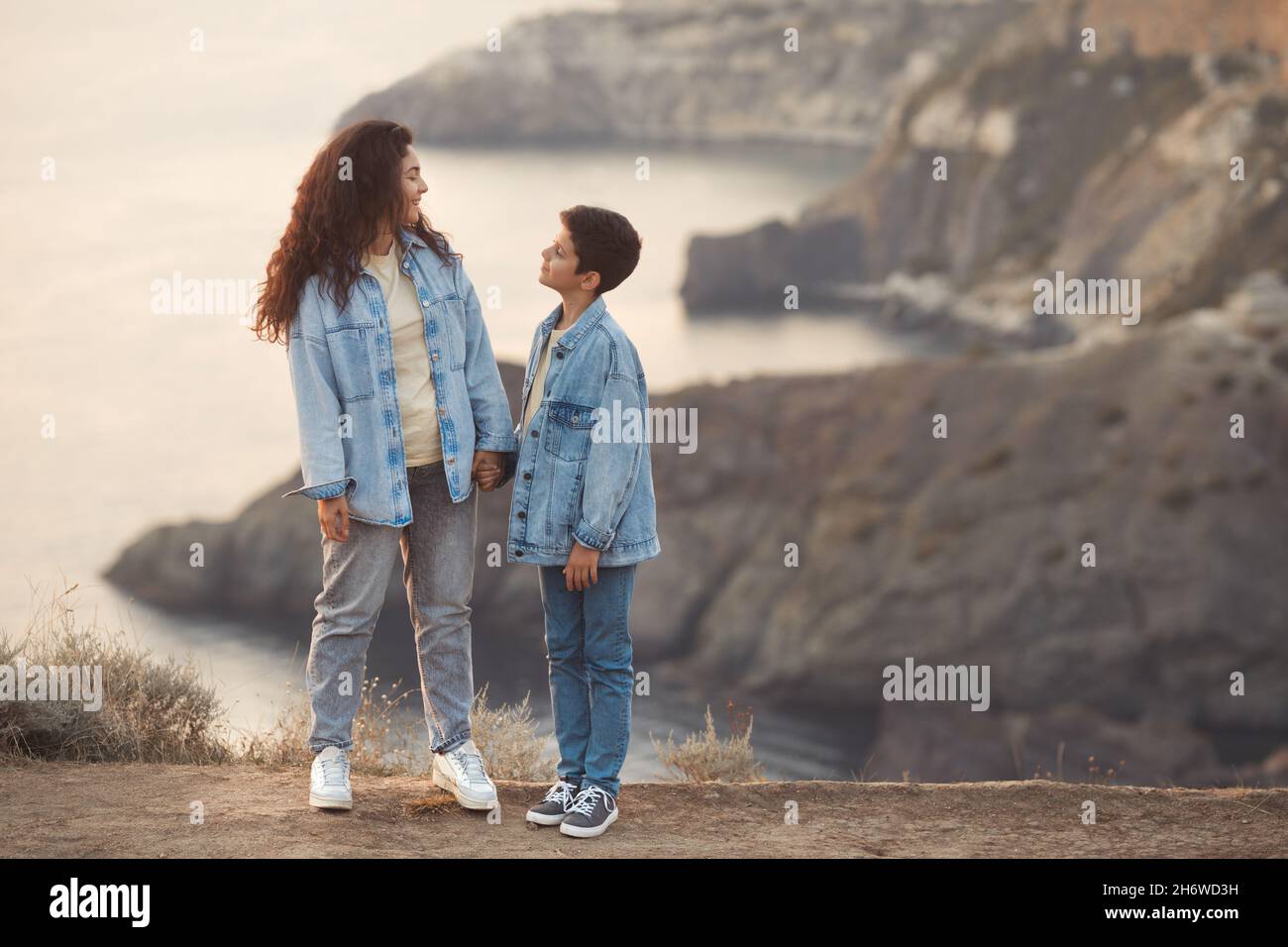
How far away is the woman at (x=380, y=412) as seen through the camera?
4.32 metres

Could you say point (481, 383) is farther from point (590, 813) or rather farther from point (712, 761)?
point (712, 761)

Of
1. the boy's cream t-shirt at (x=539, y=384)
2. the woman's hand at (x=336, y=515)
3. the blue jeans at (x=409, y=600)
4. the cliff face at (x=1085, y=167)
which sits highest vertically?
the cliff face at (x=1085, y=167)

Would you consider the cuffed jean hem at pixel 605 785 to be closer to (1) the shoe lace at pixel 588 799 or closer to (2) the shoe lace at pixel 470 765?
(1) the shoe lace at pixel 588 799

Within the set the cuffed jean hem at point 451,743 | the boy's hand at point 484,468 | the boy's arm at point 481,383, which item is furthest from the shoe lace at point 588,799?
the boy's arm at point 481,383

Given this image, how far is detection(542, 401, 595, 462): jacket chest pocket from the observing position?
4410 mm

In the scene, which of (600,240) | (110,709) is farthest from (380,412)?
(110,709)

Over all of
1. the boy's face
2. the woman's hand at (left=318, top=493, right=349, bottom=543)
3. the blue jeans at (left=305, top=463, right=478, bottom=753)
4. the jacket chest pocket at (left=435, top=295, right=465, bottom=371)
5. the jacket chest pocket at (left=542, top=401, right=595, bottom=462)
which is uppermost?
the boy's face

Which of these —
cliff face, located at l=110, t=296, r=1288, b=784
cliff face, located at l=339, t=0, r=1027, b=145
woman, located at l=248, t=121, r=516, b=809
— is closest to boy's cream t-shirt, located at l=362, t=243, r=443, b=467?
woman, located at l=248, t=121, r=516, b=809

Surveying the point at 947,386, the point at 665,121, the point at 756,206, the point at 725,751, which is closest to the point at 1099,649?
the point at 947,386

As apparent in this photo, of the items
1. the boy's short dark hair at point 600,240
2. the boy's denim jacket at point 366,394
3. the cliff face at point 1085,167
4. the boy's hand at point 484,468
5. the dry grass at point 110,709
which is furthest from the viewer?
the cliff face at point 1085,167

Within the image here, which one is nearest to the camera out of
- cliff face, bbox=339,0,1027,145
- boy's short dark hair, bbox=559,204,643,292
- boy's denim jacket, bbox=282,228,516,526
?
boy's denim jacket, bbox=282,228,516,526

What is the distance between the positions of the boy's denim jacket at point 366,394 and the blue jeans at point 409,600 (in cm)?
9

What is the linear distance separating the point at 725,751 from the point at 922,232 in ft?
362

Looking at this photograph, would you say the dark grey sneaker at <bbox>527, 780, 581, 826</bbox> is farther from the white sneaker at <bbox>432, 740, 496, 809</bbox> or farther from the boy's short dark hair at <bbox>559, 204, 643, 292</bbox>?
the boy's short dark hair at <bbox>559, 204, 643, 292</bbox>
